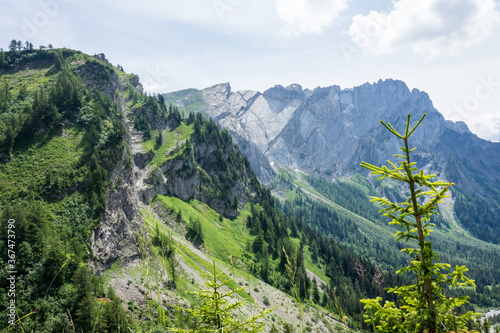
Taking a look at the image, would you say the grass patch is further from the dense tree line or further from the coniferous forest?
the dense tree line

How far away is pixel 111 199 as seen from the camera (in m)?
71.2

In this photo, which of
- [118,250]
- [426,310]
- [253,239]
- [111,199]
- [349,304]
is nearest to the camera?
[426,310]

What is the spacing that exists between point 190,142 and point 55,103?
86275mm

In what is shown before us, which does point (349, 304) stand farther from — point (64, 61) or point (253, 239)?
point (64, 61)

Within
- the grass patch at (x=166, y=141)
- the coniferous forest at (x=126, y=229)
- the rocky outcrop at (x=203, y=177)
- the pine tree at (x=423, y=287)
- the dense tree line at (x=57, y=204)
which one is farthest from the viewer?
the grass patch at (x=166, y=141)

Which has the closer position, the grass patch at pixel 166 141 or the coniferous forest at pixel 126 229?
the coniferous forest at pixel 126 229

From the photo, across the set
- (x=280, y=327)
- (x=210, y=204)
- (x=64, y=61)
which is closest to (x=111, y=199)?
(x=280, y=327)

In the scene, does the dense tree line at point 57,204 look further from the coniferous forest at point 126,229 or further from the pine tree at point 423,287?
the pine tree at point 423,287

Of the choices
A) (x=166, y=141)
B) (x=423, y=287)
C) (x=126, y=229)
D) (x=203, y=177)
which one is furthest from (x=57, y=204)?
(x=166, y=141)

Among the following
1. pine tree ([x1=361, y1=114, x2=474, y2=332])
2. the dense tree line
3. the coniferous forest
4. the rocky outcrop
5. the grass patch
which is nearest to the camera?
pine tree ([x1=361, y1=114, x2=474, y2=332])

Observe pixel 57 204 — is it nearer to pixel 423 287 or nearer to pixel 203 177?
pixel 423 287

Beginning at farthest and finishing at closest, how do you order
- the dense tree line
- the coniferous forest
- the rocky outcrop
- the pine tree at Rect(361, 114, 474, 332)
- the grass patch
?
the grass patch → the rocky outcrop → the dense tree line → the coniferous forest → the pine tree at Rect(361, 114, 474, 332)

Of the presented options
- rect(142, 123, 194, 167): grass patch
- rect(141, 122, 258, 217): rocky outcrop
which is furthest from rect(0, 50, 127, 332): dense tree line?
rect(141, 122, 258, 217): rocky outcrop

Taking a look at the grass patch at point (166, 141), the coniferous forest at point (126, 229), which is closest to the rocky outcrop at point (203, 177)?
the coniferous forest at point (126, 229)
